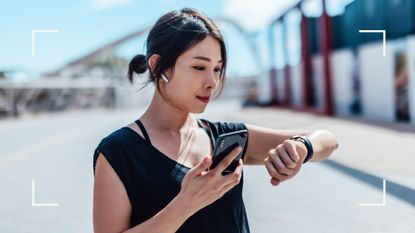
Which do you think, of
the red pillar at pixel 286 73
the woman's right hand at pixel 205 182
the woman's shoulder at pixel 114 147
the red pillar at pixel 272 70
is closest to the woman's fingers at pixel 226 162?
the woman's right hand at pixel 205 182

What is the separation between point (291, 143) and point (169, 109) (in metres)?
0.35

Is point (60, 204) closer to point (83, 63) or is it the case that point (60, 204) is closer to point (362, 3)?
point (362, 3)

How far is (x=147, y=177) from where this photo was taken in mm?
1453

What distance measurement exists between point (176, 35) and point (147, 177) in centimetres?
38

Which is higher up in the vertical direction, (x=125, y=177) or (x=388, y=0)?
(x=388, y=0)

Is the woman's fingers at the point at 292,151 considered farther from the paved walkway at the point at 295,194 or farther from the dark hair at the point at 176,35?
the paved walkway at the point at 295,194

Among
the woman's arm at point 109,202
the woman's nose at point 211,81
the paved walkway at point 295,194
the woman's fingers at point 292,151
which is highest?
the woman's nose at point 211,81

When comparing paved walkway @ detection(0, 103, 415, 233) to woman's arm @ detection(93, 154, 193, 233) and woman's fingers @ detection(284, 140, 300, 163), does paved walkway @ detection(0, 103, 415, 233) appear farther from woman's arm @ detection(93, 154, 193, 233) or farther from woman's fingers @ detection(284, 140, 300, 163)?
woman's arm @ detection(93, 154, 193, 233)

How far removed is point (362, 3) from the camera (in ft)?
60.4

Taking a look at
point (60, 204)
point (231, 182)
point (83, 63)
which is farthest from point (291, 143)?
point (83, 63)

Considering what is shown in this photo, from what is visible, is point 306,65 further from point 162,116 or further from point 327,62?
point 162,116

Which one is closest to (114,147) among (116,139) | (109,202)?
(116,139)

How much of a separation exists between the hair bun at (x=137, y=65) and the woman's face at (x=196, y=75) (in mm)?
237

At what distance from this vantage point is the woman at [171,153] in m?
1.42
